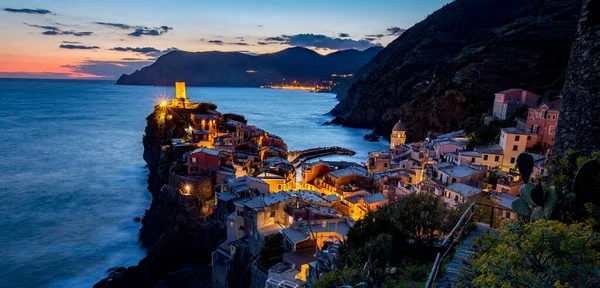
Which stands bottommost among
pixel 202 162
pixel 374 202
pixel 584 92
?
pixel 374 202

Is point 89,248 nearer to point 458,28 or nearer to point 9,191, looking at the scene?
point 9,191

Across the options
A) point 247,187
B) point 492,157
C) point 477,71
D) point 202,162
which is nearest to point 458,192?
point 492,157

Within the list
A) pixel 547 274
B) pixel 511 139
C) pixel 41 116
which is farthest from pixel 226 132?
pixel 41 116

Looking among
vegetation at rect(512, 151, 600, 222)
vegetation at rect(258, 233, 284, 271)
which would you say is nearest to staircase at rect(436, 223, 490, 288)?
vegetation at rect(512, 151, 600, 222)

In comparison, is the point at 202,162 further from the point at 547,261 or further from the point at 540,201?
the point at 547,261

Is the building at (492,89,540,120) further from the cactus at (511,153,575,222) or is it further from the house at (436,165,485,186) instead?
the cactus at (511,153,575,222)
